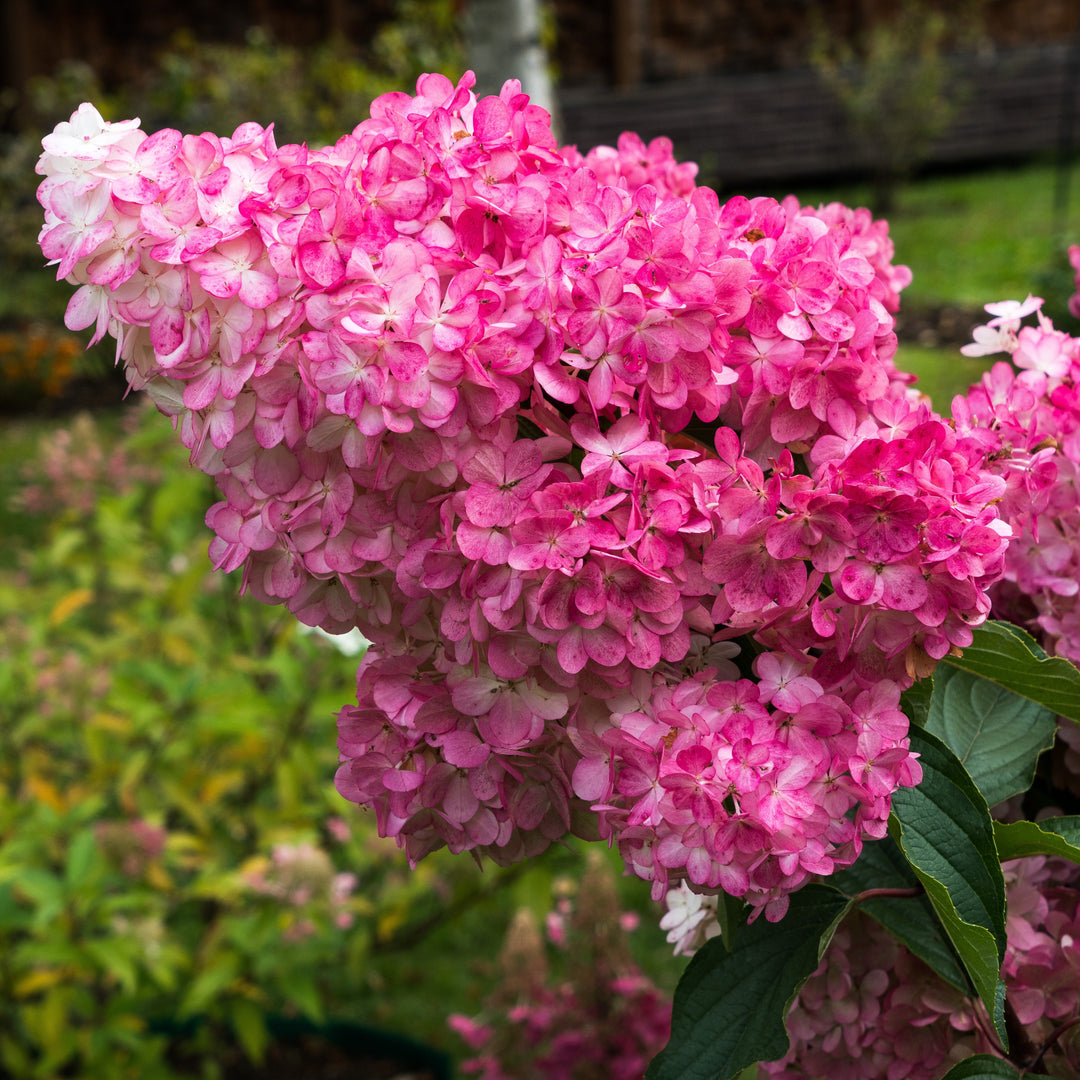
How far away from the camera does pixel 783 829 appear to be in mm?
583

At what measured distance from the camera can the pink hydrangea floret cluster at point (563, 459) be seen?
0.59 metres

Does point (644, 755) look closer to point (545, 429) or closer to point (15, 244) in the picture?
point (545, 429)

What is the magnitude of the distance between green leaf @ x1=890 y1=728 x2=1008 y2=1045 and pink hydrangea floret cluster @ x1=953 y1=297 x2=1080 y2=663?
0.46ft

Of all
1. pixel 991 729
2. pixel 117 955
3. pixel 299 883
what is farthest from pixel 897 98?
pixel 991 729

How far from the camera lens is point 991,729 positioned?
83 cm

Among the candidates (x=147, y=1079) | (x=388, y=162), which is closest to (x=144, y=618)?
(x=147, y=1079)

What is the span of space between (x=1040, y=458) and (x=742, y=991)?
39 centimetres

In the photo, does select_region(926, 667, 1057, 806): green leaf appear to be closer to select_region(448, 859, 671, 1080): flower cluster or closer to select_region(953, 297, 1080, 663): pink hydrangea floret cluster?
select_region(953, 297, 1080, 663): pink hydrangea floret cluster

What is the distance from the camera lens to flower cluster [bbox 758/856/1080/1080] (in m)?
0.77

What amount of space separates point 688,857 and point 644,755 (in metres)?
0.06

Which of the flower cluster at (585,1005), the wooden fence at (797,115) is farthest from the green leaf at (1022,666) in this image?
the wooden fence at (797,115)

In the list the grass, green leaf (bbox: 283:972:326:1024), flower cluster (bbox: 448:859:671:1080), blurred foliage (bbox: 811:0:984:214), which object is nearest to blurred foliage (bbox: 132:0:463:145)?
the grass

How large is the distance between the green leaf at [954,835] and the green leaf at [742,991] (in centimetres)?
6

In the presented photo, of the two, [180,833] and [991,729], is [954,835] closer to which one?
[991,729]
